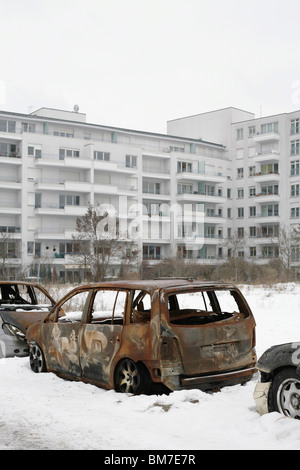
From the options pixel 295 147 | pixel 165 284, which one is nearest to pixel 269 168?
pixel 295 147

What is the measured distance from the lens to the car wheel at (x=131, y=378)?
26.9ft

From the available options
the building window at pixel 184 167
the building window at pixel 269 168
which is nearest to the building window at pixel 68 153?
the building window at pixel 184 167

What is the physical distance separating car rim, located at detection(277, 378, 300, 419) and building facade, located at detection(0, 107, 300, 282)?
56.8 meters

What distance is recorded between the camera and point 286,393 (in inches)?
272

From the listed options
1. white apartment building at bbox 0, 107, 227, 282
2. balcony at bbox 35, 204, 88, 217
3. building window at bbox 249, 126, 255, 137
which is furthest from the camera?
building window at bbox 249, 126, 255, 137

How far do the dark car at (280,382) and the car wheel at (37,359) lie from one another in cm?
432

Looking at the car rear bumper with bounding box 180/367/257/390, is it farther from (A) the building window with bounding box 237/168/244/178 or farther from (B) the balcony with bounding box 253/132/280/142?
(A) the building window with bounding box 237/168/244/178

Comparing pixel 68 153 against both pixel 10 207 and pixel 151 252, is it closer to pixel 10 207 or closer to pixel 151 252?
pixel 10 207

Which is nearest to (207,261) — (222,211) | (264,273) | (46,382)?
(222,211)

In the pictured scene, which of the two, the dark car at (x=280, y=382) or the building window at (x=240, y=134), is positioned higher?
the building window at (x=240, y=134)

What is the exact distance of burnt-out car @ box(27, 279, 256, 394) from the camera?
810 centimetres

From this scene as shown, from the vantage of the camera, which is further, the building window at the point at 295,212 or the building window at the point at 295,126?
the building window at the point at 295,126

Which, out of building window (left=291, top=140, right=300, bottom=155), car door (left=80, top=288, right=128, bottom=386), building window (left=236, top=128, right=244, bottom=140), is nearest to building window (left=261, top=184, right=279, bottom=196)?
building window (left=291, top=140, right=300, bottom=155)

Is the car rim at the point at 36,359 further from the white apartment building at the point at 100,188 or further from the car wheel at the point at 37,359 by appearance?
the white apartment building at the point at 100,188
